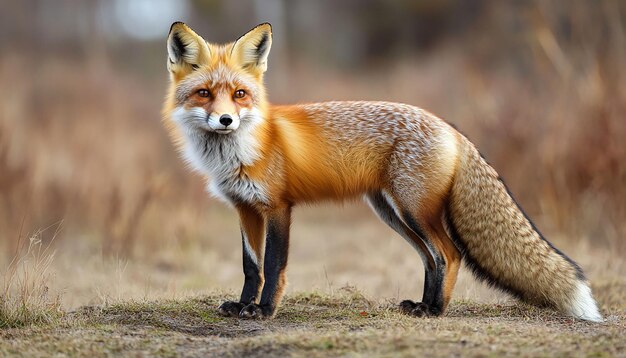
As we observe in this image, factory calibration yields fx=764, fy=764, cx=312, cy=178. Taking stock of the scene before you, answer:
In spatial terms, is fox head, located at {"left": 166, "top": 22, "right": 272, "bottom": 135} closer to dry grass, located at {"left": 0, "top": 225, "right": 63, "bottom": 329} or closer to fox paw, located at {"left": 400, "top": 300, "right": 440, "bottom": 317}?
dry grass, located at {"left": 0, "top": 225, "right": 63, "bottom": 329}

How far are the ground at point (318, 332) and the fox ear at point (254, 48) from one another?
1.64 m

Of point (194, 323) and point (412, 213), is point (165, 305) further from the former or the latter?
→ point (412, 213)

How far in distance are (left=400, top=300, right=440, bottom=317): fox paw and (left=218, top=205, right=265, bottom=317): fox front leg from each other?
3.15 ft

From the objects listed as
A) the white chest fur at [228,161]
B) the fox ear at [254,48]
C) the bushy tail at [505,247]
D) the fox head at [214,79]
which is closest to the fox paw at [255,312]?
the white chest fur at [228,161]

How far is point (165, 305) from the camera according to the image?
5.04 meters

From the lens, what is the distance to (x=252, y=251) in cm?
504

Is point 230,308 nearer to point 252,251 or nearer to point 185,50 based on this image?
point 252,251

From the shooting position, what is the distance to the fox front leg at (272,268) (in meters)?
4.75

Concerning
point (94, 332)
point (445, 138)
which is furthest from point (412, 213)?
point (94, 332)

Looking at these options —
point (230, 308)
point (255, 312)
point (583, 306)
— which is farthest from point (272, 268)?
point (583, 306)

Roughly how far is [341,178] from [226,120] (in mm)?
924

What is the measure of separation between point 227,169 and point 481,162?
65.3 inches

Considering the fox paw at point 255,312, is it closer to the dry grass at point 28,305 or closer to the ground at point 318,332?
the ground at point 318,332

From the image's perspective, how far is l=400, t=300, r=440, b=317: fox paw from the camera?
4839mm
